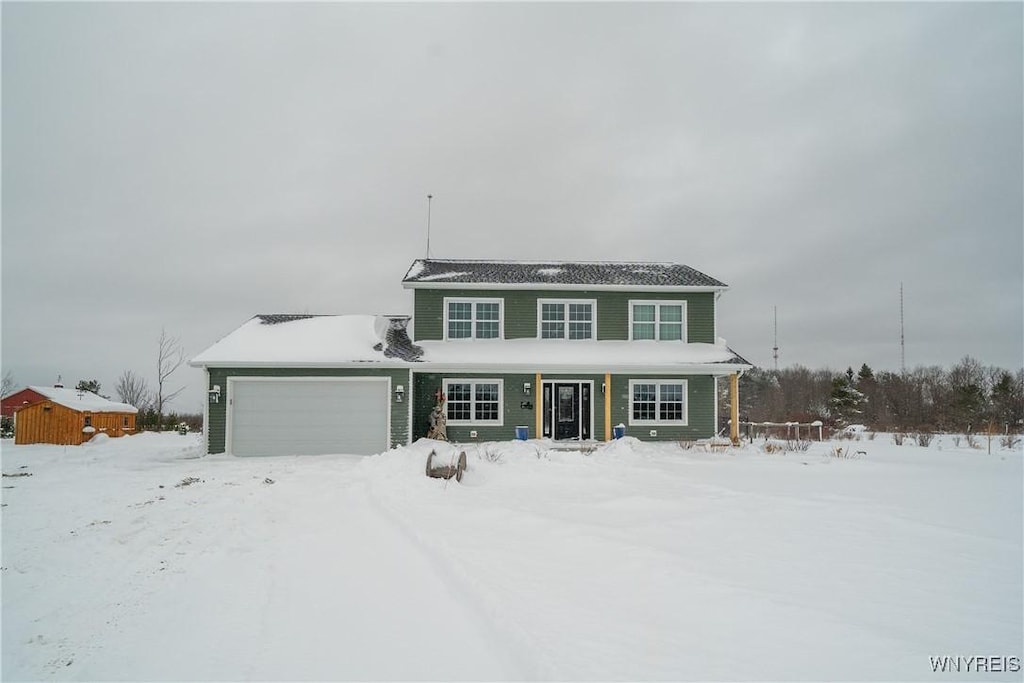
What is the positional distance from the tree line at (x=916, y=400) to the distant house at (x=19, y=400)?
34.6 m

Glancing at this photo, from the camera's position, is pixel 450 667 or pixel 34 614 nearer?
pixel 450 667

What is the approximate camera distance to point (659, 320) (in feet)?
Result: 63.1

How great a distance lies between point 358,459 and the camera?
15.2m

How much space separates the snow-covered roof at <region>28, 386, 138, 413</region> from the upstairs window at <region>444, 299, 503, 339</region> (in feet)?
45.8

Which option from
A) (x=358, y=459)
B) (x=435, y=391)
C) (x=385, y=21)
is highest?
(x=385, y=21)

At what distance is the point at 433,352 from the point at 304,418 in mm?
4333

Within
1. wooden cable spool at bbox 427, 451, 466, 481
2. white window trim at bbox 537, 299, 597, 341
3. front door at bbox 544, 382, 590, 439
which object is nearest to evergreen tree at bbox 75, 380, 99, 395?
white window trim at bbox 537, 299, 597, 341

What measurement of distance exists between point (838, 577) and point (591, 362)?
12633mm

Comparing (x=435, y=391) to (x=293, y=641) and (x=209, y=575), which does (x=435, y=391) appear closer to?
(x=209, y=575)

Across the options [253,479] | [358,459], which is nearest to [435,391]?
[358,459]

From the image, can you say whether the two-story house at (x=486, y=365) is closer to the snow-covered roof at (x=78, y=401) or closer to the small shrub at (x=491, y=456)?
the small shrub at (x=491, y=456)

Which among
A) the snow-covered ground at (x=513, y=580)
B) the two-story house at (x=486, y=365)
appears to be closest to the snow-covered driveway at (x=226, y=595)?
the snow-covered ground at (x=513, y=580)

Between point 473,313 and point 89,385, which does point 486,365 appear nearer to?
point 473,313

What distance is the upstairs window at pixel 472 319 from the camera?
18.9m
